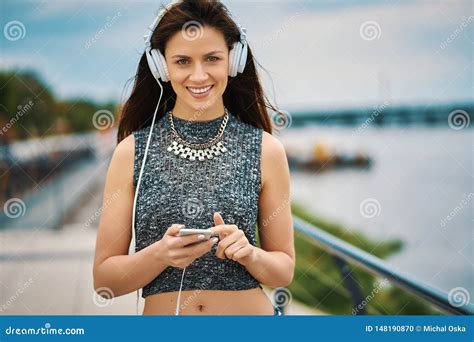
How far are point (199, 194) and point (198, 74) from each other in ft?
1.04

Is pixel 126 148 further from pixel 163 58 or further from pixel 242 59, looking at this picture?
pixel 242 59

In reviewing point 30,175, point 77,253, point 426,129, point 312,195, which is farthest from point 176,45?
point 312,195

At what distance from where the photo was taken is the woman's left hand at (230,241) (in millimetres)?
1611

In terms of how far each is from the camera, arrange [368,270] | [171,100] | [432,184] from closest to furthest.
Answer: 1. [171,100]
2. [368,270]
3. [432,184]

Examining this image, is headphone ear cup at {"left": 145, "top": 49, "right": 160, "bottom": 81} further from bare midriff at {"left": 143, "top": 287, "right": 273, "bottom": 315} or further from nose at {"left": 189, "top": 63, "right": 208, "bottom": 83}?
bare midriff at {"left": 143, "top": 287, "right": 273, "bottom": 315}

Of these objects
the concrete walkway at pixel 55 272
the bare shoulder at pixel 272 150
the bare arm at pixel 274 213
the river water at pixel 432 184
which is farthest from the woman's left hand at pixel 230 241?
the concrete walkway at pixel 55 272

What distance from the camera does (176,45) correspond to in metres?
1.72

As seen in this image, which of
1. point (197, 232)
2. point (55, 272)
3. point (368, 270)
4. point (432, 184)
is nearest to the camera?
point (197, 232)

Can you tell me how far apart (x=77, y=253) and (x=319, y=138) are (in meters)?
1.50

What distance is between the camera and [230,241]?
5.31ft

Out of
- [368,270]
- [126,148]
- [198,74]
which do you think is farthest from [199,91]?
[368,270]

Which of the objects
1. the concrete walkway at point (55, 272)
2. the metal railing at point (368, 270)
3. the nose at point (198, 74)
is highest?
the nose at point (198, 74)

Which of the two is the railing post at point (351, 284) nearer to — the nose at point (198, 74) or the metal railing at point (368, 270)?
the metal railing at point (368, 270)

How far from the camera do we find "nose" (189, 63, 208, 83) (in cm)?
169
